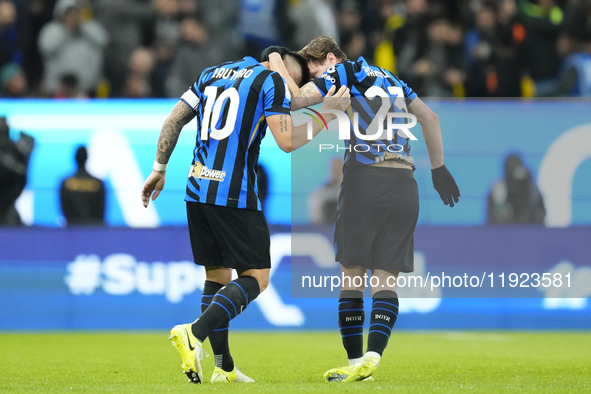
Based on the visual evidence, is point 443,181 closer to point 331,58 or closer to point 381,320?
point 331,58

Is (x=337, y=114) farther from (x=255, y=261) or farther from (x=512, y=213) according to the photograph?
(x=512, y=213)

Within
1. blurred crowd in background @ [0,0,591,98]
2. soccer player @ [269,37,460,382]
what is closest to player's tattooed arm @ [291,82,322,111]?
soccer player @ [269,37,460,382]

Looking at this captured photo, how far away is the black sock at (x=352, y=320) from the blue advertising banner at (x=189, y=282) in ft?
13.4

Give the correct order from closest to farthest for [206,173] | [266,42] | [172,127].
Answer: [206,173], [172,127], [266,42]

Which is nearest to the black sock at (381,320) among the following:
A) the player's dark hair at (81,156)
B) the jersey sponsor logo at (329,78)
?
the jersey sponsor logo at (329,78)

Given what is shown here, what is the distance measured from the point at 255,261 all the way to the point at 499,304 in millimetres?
5038

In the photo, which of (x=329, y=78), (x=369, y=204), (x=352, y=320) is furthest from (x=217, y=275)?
(x=329, y=78)

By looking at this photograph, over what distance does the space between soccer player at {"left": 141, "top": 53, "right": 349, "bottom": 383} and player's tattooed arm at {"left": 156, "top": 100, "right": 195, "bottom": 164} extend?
13cm

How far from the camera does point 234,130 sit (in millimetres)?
4727

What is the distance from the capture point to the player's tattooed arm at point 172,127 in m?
4.96

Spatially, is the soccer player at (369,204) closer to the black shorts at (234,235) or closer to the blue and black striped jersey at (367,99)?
the blue and black striped jersey at (367,99)

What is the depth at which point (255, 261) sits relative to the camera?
4.67 meters

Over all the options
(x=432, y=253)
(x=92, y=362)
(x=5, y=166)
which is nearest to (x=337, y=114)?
(x=92, y=362)

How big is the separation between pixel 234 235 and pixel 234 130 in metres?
0.59
